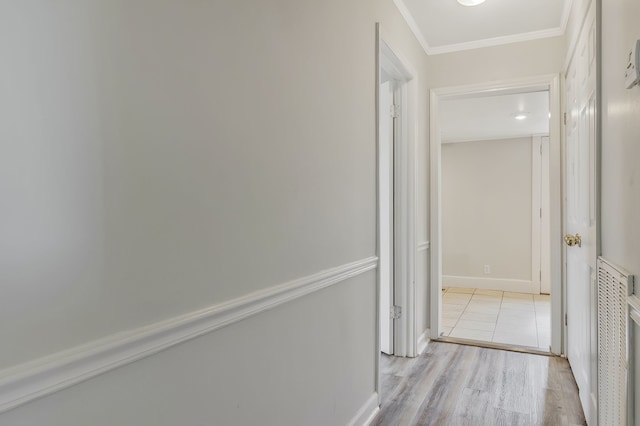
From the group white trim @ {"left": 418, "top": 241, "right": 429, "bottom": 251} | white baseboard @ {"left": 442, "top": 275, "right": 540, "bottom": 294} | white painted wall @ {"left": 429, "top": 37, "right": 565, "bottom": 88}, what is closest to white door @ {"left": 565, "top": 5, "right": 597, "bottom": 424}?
white painted wall @ {"left": 429, "top": 37, "right": 565, "bottom": 88}

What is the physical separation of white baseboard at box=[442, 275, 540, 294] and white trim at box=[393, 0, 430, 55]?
382 cm

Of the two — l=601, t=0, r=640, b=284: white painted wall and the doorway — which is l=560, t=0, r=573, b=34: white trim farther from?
l=601, t=0, r=640, b=284: white painted wall

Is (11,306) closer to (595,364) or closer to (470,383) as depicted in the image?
(595,364)

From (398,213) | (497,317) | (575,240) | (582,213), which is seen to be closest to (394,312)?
(398,213)

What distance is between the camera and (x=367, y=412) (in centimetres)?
213

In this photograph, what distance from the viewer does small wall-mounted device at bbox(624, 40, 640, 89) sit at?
1127mm

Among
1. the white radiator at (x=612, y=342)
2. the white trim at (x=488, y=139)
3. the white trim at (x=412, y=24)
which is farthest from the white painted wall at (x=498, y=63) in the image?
the white trim at (x=488, y=139)

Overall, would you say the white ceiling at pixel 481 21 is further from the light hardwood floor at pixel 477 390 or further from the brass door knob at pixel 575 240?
the light hardwood floor at pixel 477 390

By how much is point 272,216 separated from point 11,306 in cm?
76

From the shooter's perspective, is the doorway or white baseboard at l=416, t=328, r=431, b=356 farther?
white baseboard at l=416, t=328, r=431, b=356

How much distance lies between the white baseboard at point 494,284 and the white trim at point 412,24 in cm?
382

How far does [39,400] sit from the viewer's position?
2.35 feet

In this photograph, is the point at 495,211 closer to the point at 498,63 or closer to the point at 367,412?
the point at 498,63

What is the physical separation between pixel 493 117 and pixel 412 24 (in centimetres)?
241
